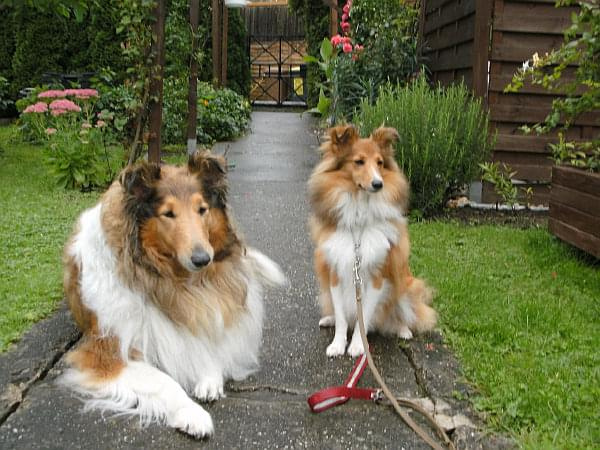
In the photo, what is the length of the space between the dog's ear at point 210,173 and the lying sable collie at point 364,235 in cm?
91

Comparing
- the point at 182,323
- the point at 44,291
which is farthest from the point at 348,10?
the point at 182,323

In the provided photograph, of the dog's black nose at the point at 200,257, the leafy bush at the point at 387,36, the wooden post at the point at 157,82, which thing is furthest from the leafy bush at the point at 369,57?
the dog's black nose at the point at 200,257

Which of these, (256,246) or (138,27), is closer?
(256,246)

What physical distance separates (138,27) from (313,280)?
12.4 ft

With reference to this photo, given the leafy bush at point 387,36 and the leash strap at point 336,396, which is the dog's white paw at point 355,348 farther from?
the leafy bush at point 387,36

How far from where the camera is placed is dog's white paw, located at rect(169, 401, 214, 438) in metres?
2.85

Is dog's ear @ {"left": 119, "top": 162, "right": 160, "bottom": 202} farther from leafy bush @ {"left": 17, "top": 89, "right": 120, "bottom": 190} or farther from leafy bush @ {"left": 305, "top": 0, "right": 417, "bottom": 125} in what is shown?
leafy bush @ {"left": 305, "top": 0, "right": 417, "bottom": 125}

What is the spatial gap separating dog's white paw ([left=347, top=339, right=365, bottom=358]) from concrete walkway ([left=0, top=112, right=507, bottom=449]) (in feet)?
0.17

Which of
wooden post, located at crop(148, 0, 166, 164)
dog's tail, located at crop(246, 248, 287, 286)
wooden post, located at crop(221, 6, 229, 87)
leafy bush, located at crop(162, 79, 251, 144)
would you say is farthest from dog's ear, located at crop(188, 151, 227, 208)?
wooden post, located at crop(221, 6, 229, 87)

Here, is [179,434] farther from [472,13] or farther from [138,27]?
[472,13]

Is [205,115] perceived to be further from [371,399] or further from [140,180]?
[371,399]

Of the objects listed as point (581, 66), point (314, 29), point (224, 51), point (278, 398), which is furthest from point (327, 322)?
point (314, 29)

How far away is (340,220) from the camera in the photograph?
388 centimetres

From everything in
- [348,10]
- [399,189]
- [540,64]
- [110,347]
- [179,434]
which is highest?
[348,10]
